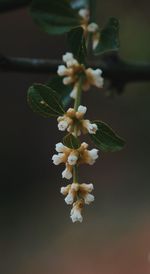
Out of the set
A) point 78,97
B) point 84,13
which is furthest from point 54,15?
point 78,97

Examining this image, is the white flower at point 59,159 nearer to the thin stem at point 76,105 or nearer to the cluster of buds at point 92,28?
the thin stem at point 76,105

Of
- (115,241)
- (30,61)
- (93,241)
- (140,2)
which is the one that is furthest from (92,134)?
(93,241)

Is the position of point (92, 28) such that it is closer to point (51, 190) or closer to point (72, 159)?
point (72, 159)

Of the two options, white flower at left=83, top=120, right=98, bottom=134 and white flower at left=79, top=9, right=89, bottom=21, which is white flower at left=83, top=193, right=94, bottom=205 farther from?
white flower at left=79, top=9, right=89, bottom=21

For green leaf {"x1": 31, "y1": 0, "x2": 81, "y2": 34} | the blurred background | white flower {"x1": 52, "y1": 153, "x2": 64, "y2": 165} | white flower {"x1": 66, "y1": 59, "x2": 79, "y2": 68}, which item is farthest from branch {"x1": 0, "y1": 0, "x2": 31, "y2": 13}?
the blurred background

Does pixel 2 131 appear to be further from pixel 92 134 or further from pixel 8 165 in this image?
pixel 92 134

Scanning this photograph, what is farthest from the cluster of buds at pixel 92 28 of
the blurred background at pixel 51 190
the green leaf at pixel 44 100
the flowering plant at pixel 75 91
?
the blurred background at pixel 51 190

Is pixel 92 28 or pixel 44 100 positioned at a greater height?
pixel 92 28
